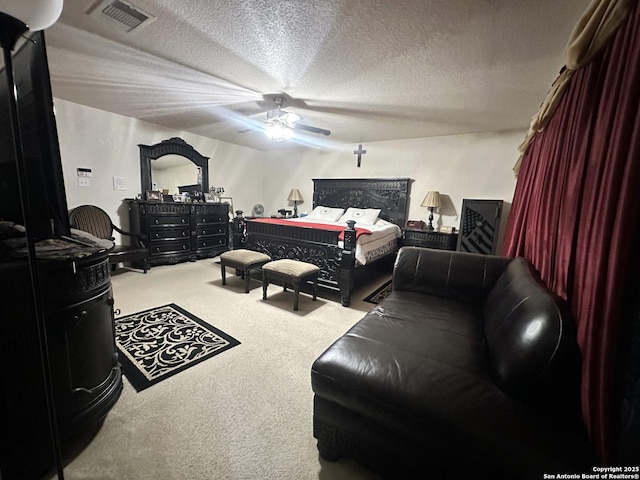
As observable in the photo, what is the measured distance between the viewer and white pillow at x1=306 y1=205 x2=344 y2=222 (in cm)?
494

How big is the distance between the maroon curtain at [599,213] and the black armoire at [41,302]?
172 centimetres

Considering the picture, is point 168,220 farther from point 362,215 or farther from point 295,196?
point 362,215

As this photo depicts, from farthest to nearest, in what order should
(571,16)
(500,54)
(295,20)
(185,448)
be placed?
(500,54) < (295,20) < (571,16) < (185,448)

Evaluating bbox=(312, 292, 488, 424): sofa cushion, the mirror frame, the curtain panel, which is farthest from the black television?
the mirror frame

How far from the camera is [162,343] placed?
2.03m

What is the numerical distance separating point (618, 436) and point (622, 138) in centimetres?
93

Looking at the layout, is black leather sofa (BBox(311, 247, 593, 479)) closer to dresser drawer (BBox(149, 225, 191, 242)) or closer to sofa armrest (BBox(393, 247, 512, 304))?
sofa armrest (BBox(393, 247, 512, 304))

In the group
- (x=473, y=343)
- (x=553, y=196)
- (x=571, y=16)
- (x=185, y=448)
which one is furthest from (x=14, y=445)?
(x=571, y=16)

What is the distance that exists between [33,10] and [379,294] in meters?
3.34

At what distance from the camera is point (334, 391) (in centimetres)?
108

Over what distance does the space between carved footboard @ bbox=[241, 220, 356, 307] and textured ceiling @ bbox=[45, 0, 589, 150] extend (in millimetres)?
1542

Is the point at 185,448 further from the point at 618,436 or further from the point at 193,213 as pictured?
the point at 193,213

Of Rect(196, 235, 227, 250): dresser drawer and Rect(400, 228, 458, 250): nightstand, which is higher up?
Rect(400, 228, 458, 250): nightstand

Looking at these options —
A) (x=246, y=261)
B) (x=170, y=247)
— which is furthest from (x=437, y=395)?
(x=170, y=247)
